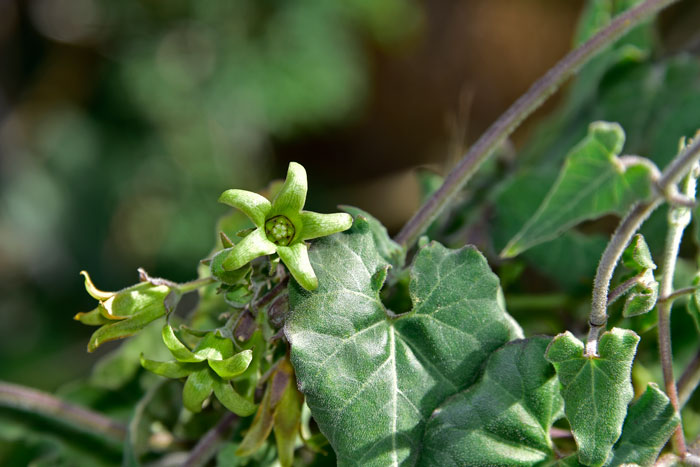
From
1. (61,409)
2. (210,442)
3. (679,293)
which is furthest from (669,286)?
(61,409)

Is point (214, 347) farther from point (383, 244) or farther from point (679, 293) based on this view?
point (679, 293)

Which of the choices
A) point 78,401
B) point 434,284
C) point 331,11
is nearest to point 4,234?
point 331,11

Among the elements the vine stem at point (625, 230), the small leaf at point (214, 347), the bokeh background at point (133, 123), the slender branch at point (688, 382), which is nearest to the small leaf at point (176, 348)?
the small leaf at point (214, 347)

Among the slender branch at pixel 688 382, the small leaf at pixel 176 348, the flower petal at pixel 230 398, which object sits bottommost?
the slender branch at pixel 688 382

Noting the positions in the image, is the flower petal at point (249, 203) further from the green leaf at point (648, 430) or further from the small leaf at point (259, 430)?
the green leaf at point (648, 430)

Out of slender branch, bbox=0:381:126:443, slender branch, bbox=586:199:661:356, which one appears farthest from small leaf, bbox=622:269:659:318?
slender branch, bbox=0:381:126:443

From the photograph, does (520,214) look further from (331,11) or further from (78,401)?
(331,11)

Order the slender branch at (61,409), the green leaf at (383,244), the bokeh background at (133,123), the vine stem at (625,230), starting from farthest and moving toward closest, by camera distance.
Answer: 1. the bokeh background at (133,123)
2. the slender branch at (61,409)
3. the green leaf at (383,244)
4. the vine stem at (625,230)
